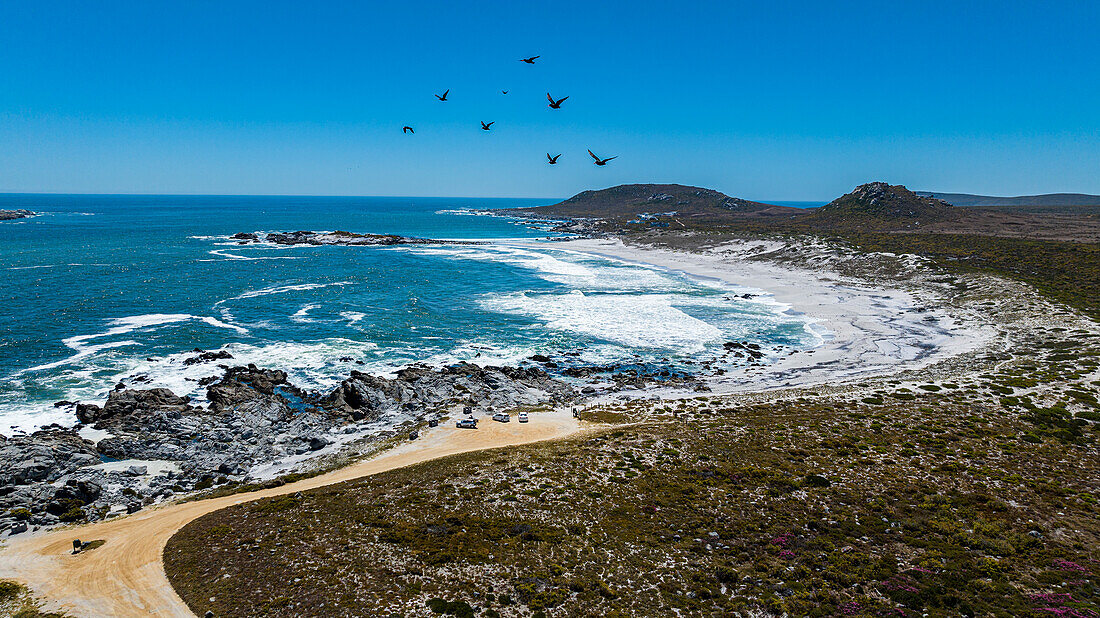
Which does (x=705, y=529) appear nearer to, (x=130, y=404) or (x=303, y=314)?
(x=130, y=404)

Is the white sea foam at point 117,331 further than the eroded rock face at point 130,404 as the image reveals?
Yes

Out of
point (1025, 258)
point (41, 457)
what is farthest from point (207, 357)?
point (1025, 258)

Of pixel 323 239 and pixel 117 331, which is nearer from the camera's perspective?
pixel 117 331

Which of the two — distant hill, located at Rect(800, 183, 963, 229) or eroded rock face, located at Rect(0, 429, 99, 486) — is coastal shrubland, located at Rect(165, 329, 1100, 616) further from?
distant hill, located at Rect(800, 183, 963, 229)

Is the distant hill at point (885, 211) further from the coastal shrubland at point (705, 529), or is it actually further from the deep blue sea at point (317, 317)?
the coastal shrubland at point (705, 529)

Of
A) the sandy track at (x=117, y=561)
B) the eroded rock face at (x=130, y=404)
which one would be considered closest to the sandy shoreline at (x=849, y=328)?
the sandy track at (x=117, y=561)

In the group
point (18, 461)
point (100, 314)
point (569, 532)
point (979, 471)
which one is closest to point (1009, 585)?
point (979, 471)
